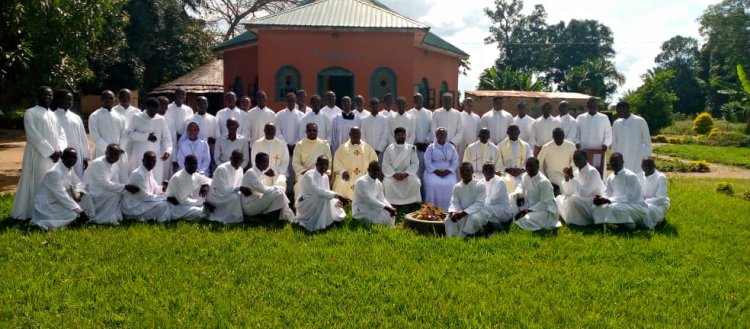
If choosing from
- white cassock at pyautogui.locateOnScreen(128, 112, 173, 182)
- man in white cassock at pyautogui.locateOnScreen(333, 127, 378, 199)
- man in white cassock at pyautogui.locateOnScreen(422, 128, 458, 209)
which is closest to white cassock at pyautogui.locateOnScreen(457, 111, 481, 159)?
man in white cassock at pyautogui.locateOnScreen(422, 128, 458, 209)

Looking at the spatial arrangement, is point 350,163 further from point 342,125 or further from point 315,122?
point 315,122

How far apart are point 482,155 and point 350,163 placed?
2216 millimetres

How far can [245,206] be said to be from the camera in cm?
907

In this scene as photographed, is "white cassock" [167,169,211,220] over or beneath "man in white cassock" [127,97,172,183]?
beneath

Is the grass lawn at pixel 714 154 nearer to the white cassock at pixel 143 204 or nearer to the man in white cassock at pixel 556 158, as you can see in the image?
the man in white cassock at pixel 556 158

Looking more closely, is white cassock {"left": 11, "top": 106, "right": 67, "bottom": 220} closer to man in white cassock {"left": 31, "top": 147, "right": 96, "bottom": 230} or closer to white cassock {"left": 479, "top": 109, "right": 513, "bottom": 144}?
man in white cassock {"left": 31, "top": 147, "right": 96, "bottom": 230}

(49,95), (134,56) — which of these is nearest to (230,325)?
(49,95)

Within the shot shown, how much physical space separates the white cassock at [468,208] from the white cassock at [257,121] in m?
4.43

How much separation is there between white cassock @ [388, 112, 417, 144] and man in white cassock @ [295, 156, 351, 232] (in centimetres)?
289

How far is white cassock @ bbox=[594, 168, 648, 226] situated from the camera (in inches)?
339

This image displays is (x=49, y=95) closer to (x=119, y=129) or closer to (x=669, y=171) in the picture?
(x=119, y=129)

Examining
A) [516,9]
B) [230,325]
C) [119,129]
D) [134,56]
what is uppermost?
[516,9]

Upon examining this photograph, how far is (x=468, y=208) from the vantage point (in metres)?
8.22

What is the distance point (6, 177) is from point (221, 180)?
8.71 m
